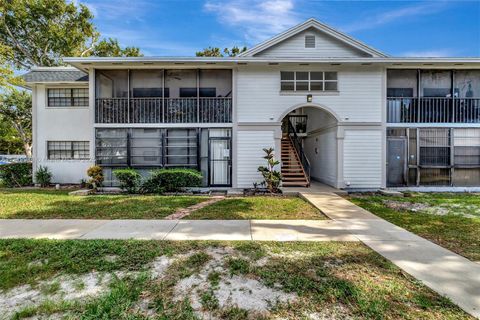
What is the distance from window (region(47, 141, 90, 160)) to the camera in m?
13.0

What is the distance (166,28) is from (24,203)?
1791 cm

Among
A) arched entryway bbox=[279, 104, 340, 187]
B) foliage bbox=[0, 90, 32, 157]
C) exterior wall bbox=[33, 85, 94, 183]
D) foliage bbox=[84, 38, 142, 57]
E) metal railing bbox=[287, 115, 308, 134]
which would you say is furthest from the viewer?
foliage bbox=[84, 38, 142, 57]

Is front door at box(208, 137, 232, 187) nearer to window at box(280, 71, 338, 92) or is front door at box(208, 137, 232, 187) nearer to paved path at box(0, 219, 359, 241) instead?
window at box(280, 71, 338, 92)

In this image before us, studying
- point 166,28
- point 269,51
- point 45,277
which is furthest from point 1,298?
point 166,28

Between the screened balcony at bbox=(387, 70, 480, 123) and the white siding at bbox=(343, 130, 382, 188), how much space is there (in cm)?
136

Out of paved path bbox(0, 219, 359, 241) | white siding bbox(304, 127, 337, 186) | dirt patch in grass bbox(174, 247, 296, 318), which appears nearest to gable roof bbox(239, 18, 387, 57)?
white siding bbox(304, 127, 337, 186)

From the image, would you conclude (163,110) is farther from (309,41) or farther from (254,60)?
(309,41)

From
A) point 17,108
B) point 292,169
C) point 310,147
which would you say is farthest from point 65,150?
point 17,108

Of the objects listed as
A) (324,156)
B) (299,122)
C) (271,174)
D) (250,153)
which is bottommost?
(271,174)

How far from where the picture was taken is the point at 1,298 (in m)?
3.08

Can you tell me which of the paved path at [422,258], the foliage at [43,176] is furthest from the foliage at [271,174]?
the foliage at [43,176]

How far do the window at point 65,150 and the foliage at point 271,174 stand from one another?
363 inches

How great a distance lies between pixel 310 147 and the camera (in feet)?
51.2

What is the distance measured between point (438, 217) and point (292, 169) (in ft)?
22.1
